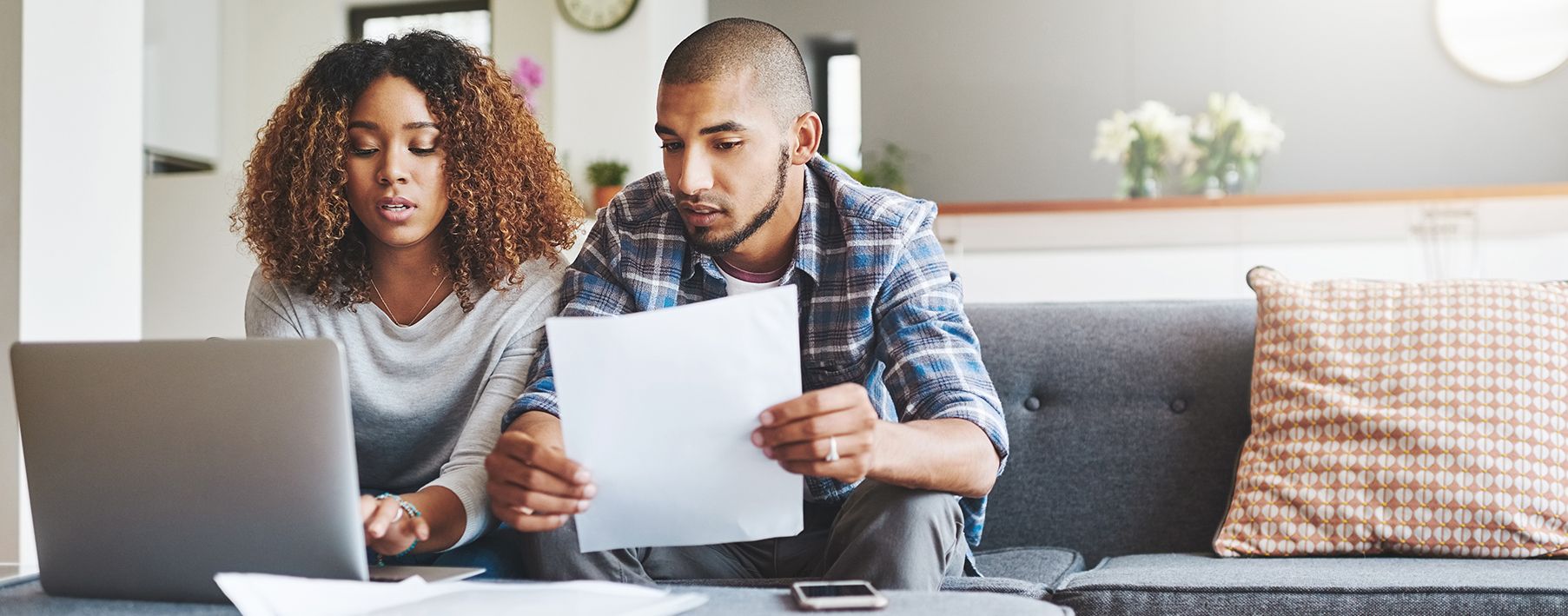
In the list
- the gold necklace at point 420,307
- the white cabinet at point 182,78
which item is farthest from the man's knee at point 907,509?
the white cabinet at point 182,78

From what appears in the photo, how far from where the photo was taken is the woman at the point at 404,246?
4.76 ft

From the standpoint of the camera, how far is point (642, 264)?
4.84 ft

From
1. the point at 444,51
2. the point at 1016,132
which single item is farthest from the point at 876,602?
the point at 1016,132

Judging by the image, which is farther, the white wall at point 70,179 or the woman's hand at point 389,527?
the white wall at point 70,179

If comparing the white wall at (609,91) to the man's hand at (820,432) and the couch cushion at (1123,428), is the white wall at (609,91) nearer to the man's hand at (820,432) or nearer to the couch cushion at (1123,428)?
the couch cushion at (1123,428)

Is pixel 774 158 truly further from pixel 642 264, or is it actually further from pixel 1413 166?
pixel 1413 166

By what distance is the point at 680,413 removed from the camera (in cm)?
96

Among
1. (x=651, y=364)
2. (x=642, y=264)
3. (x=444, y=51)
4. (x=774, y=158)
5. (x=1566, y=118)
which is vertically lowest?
(x=651, y=364)

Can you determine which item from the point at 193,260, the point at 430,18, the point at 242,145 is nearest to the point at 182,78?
the point at 242,145

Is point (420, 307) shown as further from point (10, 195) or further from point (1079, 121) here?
point (1079, 121)

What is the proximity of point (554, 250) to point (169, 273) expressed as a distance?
3529mm

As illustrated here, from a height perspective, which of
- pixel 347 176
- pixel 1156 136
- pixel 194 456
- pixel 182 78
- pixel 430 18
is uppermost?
pixel 430 18

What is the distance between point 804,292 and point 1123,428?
0.55 metres

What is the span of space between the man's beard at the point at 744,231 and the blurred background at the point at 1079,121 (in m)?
3.04
